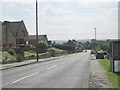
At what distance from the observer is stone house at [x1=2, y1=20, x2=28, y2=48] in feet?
267

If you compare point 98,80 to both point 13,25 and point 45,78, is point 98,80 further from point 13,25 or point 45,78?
point 13,25

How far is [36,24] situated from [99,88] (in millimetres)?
36858

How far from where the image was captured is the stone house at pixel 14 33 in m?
81.2

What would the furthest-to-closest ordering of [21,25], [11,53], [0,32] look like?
[21,25] < [0,32] < [11,53]

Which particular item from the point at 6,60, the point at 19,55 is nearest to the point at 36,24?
the point at 19,55

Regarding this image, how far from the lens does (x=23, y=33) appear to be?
95.3m

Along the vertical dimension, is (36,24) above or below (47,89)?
above

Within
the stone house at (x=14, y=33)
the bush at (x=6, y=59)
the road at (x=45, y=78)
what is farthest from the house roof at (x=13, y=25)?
the road at (x=45, y=78)

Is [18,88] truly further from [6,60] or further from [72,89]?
[6,60]

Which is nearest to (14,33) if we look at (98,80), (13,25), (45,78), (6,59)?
(13,25)

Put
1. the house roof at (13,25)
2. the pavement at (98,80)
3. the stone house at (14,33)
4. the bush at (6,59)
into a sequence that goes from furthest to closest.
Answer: the house roof at (13,25) → the stone house at (14,33) → the bush at (6,59) → the pavement at (98,80)

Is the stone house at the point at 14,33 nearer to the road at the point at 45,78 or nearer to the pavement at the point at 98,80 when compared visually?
the road at the point at 45,78

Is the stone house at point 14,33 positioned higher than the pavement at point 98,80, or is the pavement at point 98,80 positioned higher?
the stone house at point 14,33

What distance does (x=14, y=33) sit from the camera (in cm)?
8644
